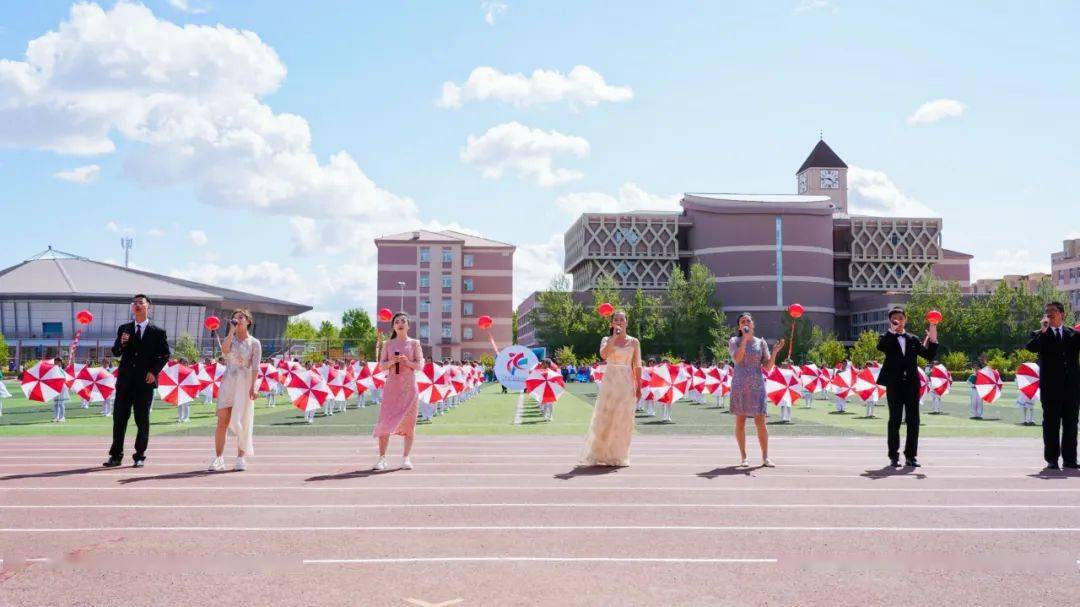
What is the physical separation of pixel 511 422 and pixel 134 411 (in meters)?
11.7

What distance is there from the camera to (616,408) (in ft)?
38.6

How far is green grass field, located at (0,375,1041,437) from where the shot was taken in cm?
1923

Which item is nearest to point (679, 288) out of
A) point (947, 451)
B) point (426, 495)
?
point (947, 451)

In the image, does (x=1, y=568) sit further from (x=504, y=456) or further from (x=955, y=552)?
(x=504, y=456)

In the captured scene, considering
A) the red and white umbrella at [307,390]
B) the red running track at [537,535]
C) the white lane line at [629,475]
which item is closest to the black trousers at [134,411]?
the red running track at [537,535]

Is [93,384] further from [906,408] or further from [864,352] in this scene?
[864,352]

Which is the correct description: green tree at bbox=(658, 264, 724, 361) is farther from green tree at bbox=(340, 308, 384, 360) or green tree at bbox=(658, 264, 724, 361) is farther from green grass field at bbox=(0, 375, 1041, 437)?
green grass field at bbox=(0, 375, 1041, 437)

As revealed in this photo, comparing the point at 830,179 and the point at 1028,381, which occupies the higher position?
the point at 830,179

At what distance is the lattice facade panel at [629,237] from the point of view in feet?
331

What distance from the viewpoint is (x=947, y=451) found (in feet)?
47.4

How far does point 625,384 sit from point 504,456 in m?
2.51

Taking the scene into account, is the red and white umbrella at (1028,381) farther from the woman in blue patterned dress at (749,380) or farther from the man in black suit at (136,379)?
the man in black suit at (136,379)

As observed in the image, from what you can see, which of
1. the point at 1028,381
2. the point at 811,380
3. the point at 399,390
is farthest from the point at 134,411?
the point at 811,380

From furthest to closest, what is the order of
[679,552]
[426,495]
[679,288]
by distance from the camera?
[679,288], [426,495], [679,552]
